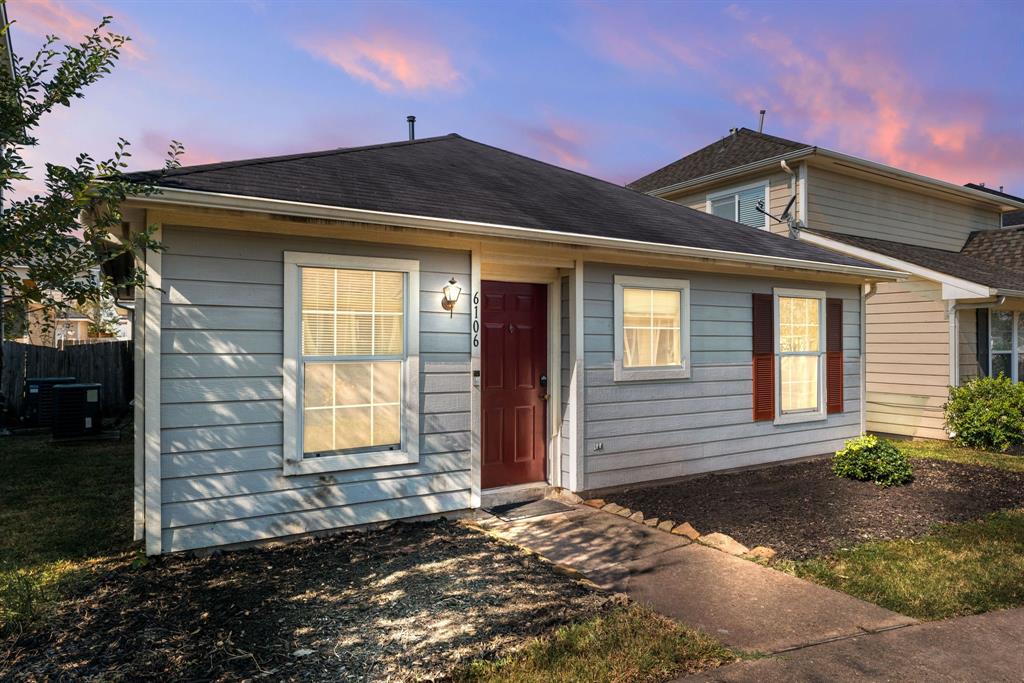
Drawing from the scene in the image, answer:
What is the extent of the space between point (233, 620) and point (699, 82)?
39.6 ft

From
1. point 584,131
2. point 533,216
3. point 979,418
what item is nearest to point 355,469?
point 533,216

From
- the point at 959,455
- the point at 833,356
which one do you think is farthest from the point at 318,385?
the point at 959,455

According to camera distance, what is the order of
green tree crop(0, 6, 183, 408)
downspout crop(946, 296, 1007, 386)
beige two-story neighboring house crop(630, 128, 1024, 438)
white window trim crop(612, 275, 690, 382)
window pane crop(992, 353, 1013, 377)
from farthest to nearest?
1. window pane crop(992, 353, 1013, 377)
2. beige two-story neighboring house crop(630, 128, 1024, 438)
3. downspout crop(946, 296, 1007, 386)
4. white window trim crop(612, 275, 690, 382)
5. green tree crop(0, 6, 183, 408)

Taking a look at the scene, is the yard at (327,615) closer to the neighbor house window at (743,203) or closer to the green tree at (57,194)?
the green tree at (57,194)

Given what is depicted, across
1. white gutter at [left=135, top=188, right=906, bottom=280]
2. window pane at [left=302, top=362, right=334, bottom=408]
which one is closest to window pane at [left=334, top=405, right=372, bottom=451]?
window pane at [left=302, top=362, right=334, bottom=408]

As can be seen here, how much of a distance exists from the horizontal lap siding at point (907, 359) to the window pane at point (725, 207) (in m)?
3.27

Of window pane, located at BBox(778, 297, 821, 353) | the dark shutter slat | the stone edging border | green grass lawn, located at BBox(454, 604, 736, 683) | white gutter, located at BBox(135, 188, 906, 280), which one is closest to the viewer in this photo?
green grass lawn, located at BBox(454, 604, 736, 683)

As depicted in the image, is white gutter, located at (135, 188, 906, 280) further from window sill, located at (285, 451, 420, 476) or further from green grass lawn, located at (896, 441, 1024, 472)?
green grass lawn, located at (896, 441, 1024, 472)

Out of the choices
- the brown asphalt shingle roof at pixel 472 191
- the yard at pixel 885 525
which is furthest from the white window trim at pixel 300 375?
the yard at pixel 885 525

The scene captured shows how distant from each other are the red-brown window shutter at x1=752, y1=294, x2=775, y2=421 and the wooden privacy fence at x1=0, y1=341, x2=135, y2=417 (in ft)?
40.2

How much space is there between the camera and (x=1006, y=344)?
10.8m

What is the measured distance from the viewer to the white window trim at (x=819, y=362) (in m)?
7.51

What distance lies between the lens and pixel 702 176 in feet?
41.9

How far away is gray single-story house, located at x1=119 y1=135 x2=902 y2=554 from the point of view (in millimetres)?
4176
